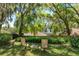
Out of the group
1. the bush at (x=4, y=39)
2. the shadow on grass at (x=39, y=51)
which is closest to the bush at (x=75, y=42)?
the shadow on grass at (x=39, y=51)

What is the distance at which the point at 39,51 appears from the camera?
176 centimetres

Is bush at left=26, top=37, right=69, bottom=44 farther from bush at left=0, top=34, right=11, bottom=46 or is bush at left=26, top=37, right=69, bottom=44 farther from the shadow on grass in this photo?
bush at left=0, top=34, right=11, bottom=46

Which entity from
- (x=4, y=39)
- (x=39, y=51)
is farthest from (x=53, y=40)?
(x=4, y=39)

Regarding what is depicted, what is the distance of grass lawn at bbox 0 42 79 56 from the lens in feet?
5.72

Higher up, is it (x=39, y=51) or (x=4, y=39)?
(x=4, y=39)

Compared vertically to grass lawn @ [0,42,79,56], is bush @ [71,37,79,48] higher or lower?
higher

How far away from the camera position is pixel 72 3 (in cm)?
177

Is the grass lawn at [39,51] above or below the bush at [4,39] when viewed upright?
below

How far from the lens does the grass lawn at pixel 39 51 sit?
5.72 feet

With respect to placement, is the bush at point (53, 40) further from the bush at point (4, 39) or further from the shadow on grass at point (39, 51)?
the bush at point (4, 39)

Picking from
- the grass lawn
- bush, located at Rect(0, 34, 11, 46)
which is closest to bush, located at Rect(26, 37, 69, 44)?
the grass lawn

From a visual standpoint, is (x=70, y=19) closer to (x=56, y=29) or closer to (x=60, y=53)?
(x=56, y=29)

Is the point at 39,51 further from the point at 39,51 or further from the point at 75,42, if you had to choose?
the point at 75,42

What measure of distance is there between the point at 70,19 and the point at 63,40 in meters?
0.19
